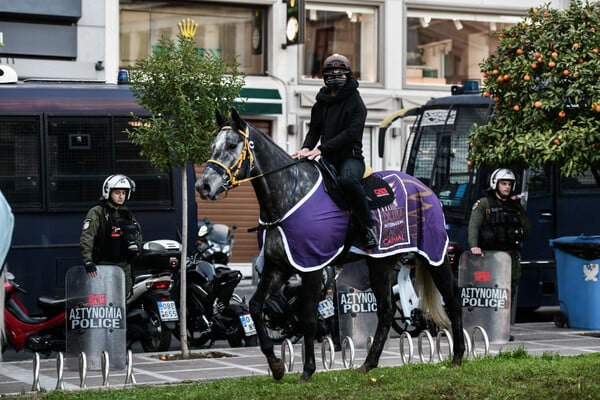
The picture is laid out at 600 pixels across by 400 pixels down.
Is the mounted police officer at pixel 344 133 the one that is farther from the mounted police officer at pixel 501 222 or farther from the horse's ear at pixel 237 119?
the mounted police officer at pixel 501 222

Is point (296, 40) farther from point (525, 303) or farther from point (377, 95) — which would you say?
point (525, 303)

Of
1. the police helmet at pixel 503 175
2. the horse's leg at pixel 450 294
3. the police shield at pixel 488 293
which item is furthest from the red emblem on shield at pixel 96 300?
the police helmet at pixel 503 175

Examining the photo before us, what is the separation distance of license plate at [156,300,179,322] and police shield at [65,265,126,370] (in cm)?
133

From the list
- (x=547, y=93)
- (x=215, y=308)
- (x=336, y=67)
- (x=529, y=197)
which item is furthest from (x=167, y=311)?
(x=529, y=197)

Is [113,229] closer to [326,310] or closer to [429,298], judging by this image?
[326,310]

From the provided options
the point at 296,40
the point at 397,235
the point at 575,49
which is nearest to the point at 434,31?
the point at 296,40

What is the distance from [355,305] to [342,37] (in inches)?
550

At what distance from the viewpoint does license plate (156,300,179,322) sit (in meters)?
14.0

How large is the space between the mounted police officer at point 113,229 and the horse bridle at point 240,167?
12.2 ft

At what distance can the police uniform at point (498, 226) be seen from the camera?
50.0 ft

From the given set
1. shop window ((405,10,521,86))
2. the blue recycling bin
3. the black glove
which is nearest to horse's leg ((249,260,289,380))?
the black glove

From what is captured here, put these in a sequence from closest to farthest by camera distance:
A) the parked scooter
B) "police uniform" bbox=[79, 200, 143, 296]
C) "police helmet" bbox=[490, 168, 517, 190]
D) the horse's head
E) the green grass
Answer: the green grass, the horse's head, "police uniform" bbox=[79, 200, 143, 296], the parked scooter, "police helmet" bbox=[490, 168, 517, 190]

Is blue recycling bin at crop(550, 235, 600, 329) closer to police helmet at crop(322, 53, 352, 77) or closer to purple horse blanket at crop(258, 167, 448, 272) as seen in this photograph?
purple horse blanket at crop(258, 167, 448, 272)

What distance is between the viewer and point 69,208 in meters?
15.1
